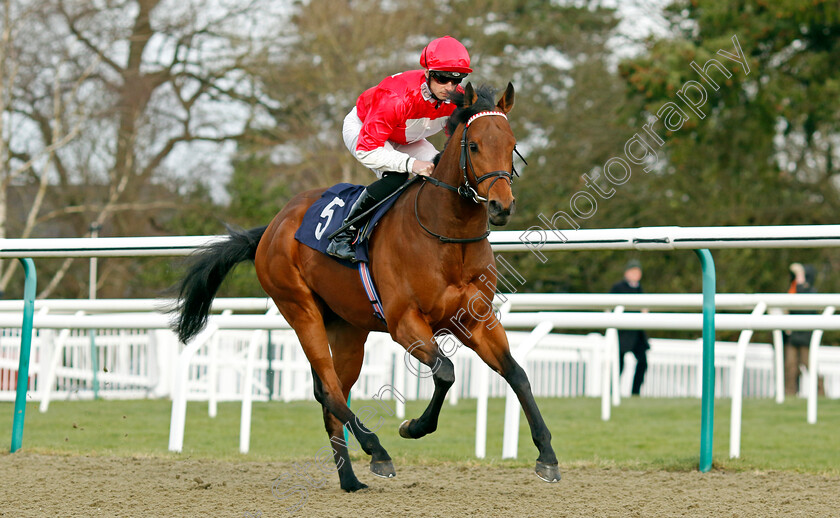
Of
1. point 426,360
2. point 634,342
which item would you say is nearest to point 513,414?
point 426,360

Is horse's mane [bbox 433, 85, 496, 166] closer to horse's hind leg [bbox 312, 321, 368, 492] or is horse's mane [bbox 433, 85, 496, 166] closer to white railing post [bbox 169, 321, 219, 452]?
horse's hind leg [bbox 312, 321, 368, 492]

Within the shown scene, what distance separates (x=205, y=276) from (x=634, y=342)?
20.8 ft

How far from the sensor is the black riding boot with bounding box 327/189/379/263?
4289mm

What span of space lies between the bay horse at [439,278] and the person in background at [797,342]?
7.18 meters

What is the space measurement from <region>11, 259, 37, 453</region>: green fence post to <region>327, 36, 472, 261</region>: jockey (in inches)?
86.1

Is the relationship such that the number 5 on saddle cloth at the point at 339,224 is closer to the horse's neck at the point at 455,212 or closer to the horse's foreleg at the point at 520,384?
the horse's neck at the point at 455,212

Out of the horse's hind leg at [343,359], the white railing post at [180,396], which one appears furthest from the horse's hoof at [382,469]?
the white railing post at [180,396]

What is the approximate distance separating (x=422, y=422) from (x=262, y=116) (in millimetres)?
15473

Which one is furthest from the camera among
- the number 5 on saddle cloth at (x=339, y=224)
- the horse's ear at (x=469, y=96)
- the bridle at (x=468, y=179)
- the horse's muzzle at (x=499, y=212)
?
the number 5 on saddle cloth at (x=339, y=224)

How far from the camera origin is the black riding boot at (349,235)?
14.1 feet

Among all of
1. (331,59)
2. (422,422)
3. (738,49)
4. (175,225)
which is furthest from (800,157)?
(422,422)

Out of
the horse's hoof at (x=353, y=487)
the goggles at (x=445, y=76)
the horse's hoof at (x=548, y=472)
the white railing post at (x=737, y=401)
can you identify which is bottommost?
the horse's hoof at (x=353, y=487)

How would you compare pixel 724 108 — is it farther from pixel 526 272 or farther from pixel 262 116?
pixel 262 116

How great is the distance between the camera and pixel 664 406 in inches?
365
